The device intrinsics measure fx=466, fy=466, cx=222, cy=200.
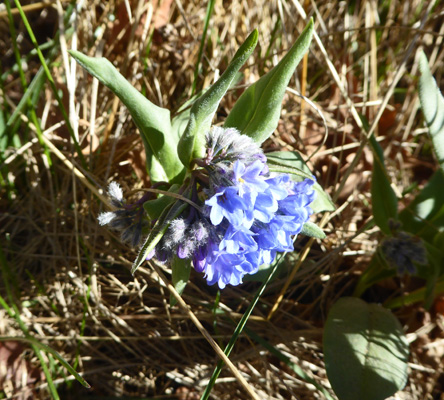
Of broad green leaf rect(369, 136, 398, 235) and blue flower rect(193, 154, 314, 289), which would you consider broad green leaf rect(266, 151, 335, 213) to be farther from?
broad green leaf rect(369, 136, 398, 235)

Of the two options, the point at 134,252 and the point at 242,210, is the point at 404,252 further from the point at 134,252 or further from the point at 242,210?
the point at 134,252

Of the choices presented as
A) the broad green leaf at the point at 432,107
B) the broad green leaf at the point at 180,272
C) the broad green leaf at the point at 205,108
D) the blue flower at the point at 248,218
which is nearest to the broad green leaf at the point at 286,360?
the broad green leaf at the point at 180,272

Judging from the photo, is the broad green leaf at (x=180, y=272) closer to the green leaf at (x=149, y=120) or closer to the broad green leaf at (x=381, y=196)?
the green leaf at (x=149, y=120)

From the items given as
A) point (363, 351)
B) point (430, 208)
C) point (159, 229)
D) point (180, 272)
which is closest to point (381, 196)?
point (430, 208)

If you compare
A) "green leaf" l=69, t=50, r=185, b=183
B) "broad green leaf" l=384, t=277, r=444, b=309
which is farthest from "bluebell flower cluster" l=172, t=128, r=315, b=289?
"broad green leaf" l=384, t=277, r=444, b=309

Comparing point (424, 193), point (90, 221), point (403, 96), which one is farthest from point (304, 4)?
point (90, 221)

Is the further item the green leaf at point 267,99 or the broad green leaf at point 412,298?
the broad green leaf at point 412,298
